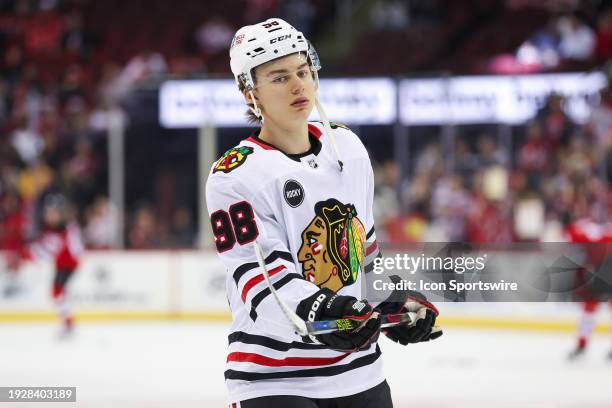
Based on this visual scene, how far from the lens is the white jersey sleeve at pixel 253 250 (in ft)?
6.52

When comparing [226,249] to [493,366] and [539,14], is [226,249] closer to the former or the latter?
[493,366]

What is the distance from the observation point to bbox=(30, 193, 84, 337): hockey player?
8.72 metres

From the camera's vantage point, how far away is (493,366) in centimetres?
699

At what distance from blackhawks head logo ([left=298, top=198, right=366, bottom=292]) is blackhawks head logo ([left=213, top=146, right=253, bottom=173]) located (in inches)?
6.9

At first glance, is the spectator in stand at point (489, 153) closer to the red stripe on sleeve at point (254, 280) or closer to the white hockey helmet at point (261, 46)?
the white hockey helmet at point (261, 46)

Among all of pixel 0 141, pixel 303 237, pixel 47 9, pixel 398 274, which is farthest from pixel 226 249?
pixel 47 9

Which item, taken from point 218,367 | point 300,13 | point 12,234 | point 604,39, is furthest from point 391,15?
point 218,367

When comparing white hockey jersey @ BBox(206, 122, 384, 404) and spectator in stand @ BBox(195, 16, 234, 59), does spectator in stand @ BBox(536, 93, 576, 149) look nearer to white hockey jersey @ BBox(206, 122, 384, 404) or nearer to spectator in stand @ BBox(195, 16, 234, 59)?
spectator in stand @ BBox(195, 16, 234, 59)

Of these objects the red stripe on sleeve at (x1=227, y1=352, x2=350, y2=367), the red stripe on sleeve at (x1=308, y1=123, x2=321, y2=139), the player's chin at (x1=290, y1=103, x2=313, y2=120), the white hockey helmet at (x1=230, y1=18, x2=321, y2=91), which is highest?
the white hockey helmet at (x1=230, y1=18, x2=321, y2=91)

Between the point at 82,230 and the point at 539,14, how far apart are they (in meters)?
5.53

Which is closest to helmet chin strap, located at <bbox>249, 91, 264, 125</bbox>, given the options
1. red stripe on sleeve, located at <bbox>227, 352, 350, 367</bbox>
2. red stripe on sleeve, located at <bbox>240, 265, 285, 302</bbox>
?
red stripe on sleeve, located at <bbox>240, 265, 285, 302</bbox>

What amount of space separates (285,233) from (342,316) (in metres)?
0.27

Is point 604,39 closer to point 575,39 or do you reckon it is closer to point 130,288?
point 575,39

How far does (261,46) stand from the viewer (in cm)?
210
